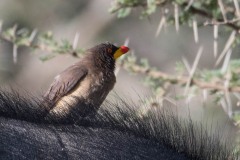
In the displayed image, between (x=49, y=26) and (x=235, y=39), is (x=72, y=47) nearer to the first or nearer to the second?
(x=235, y=39)

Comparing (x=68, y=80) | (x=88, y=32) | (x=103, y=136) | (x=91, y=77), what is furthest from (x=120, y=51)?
(x=88, y=32)

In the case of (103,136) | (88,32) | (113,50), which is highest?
(113,50)

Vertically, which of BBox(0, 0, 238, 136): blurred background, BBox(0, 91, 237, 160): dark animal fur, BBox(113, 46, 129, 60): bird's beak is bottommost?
BBox(0, 0, 238, 136): blurred background

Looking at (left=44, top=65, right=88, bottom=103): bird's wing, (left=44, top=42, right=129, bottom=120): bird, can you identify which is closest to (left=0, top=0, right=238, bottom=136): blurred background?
(left=44, top=42, right=129, bottom=120): bird

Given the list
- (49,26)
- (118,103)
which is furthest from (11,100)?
(49,26)

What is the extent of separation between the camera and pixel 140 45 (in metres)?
18.0

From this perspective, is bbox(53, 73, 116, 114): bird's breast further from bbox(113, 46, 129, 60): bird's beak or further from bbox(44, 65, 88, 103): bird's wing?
bbox(113, 46, 129, 60): bird's beak

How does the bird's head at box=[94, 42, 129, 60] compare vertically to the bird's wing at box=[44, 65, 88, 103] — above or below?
above

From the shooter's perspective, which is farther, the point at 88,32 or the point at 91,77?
the point at 88,32

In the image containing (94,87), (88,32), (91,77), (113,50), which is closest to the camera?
(94,87)

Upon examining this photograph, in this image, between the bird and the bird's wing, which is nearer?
the bird

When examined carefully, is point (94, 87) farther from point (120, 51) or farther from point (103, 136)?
point (103, 136)

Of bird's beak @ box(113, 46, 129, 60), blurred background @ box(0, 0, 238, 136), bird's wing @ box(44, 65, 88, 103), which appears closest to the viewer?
bird's wing @ box(44, 65, 88, 103)

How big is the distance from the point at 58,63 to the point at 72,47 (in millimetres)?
10363
